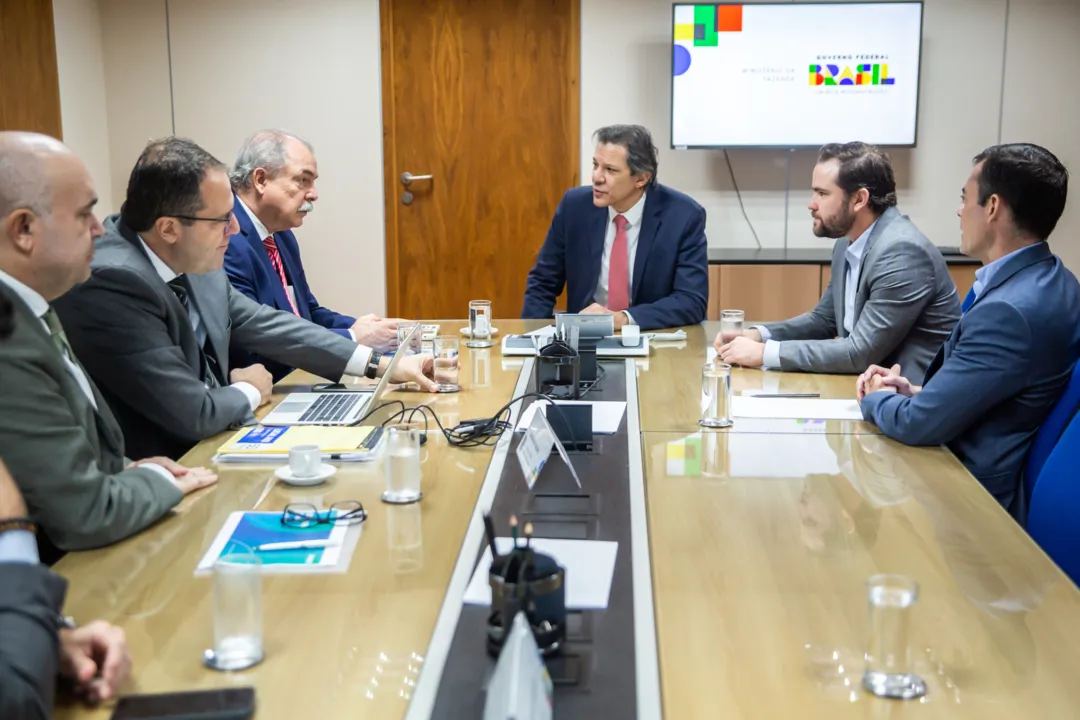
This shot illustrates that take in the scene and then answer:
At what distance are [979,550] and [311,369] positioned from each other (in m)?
1.76

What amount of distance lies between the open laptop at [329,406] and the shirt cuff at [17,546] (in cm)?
104

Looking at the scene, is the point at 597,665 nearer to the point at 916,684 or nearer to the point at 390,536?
the point at 916,684

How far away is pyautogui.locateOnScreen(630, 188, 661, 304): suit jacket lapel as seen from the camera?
13.0ft

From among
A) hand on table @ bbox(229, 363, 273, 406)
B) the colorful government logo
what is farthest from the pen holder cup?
the colorful government logo

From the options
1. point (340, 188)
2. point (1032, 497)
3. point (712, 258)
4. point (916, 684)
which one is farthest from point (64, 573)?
point (340, 188)

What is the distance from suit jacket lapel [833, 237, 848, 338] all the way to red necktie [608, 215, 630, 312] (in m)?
0.85

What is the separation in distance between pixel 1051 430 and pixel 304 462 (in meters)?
1.50

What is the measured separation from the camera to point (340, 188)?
5738 millimetres

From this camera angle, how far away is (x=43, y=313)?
174cm

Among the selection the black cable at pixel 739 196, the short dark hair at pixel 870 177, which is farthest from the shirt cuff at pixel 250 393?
the black cable at pixel 739 196

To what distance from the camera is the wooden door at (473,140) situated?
5.62 metres

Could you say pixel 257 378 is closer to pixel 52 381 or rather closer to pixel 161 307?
pixel 161 307

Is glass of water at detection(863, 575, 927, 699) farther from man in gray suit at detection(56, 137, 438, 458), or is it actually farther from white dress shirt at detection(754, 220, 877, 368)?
white dress shirt at detection(754, 220, 877, 368)

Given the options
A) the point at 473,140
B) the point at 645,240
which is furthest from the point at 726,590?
the point at 473,140
